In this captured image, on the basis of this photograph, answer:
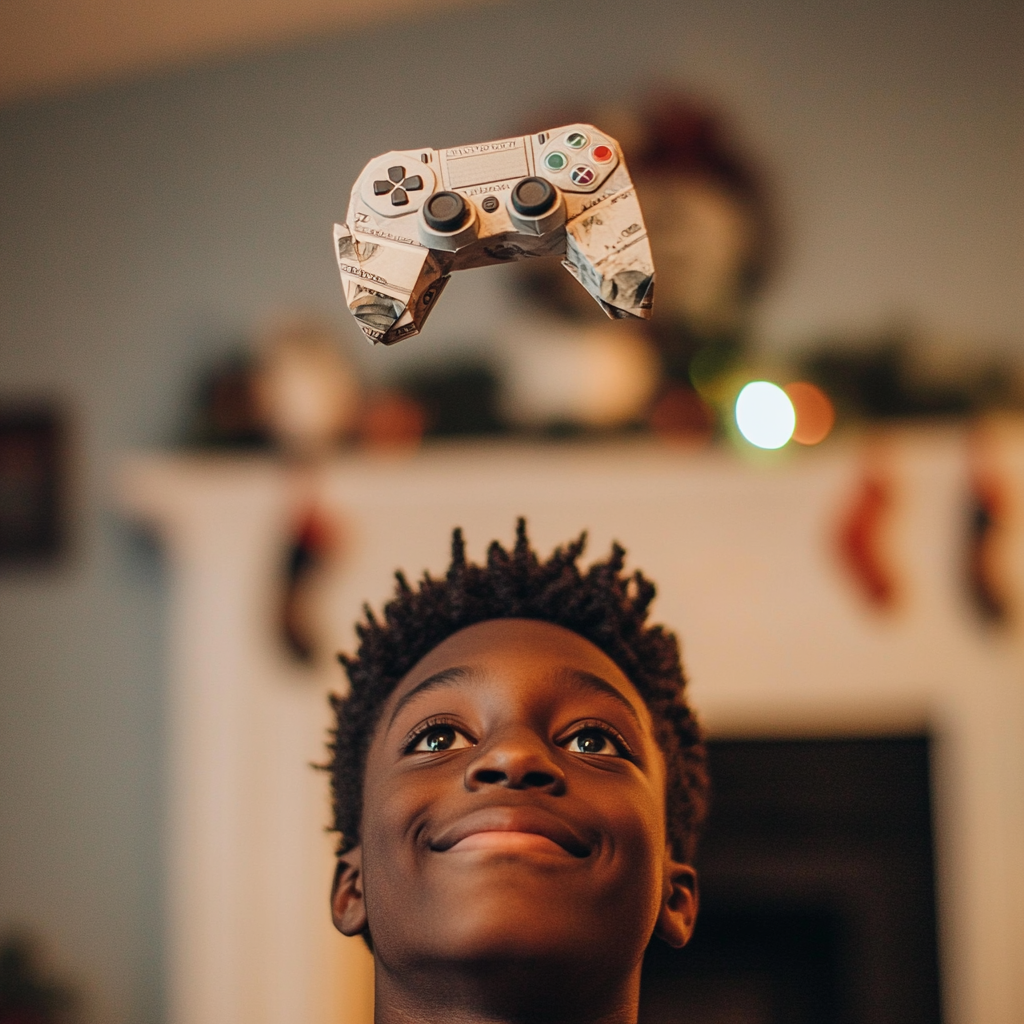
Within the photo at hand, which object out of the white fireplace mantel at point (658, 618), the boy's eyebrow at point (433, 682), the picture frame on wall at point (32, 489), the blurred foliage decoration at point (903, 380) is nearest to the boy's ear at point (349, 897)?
the boy's eyebrow at point (433, 682)

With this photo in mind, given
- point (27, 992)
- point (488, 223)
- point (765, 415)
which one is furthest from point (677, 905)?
point (27, 992)

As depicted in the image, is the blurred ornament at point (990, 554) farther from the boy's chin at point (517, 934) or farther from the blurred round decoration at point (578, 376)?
the boy's chin at point (517, 934)

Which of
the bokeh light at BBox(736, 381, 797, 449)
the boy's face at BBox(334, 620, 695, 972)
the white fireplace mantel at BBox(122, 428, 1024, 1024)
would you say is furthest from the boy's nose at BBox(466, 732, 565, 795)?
the bokeh light at BBox(736, 381, 797, 449)

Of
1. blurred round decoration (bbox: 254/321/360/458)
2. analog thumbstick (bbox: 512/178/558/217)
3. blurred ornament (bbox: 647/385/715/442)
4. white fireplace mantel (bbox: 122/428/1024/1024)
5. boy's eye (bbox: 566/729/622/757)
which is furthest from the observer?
blurred round decoration (bbox: 254/321/360/458)

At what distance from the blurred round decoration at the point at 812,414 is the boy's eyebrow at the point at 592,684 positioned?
1.12 meters

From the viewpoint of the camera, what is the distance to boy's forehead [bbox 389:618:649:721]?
32.1 inches

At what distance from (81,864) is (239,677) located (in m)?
0.47

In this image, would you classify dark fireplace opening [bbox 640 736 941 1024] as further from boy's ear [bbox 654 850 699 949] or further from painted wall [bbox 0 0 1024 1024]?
boy's ear [bbox 654 850 699 949]

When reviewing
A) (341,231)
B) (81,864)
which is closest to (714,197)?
(341,231)

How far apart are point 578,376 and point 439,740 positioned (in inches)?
49.5

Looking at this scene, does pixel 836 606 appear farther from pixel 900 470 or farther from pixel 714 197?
pixel 714 197

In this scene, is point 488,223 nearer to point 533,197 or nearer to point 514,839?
point 533,197

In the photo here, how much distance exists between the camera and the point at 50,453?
219 cm

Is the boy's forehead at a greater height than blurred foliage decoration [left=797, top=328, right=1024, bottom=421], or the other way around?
blurred foliage decoration [left=797, top=328, right=1024, bottom=421]
